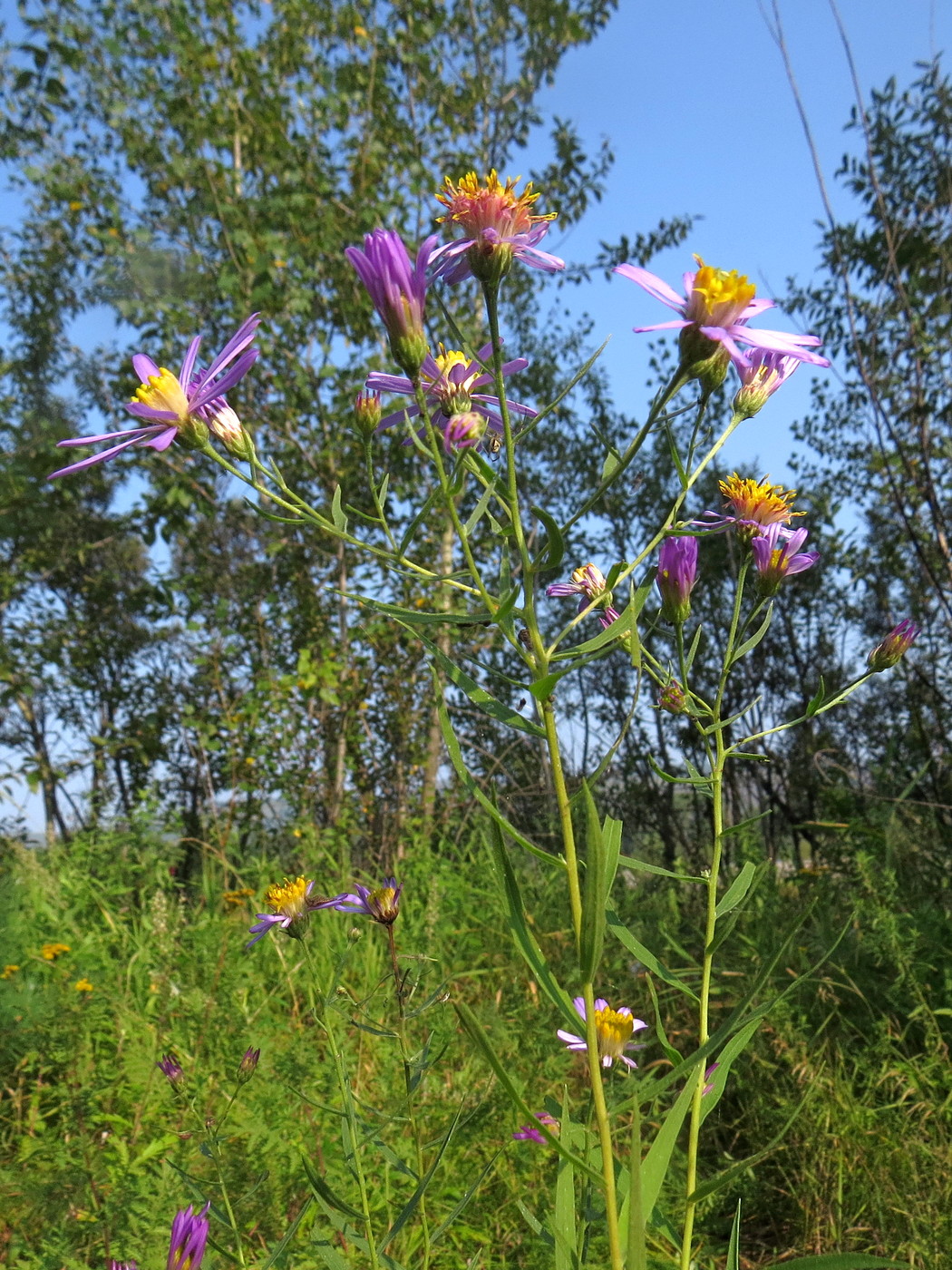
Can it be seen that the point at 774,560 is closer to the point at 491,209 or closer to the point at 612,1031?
the point at 491,209

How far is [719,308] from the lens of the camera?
0.71 metres

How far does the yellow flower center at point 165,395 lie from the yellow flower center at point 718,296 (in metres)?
0.46

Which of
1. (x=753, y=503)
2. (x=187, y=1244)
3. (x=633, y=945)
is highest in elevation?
(x=753, y=503)

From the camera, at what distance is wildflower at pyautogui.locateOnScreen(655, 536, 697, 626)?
888mm

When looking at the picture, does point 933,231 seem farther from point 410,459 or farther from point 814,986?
point 814,986

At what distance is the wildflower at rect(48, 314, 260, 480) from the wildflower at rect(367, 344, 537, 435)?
128 mm

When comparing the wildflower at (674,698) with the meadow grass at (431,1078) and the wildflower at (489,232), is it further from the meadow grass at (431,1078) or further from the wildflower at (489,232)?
the wildflower at (489,232)

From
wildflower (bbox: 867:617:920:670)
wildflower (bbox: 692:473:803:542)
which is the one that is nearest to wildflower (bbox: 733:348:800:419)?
wildflower (bbox: 692:473:803:542)

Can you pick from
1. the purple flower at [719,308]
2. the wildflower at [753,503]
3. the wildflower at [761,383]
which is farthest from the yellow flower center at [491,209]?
the wildflower at [753,503]

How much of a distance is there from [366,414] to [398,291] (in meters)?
0.17

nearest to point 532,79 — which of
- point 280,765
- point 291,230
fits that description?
point 291,230

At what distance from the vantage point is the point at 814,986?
2295 mm

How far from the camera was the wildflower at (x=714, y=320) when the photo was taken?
2.28 ft

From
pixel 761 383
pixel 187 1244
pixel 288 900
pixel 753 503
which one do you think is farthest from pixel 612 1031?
pixel 761 383
